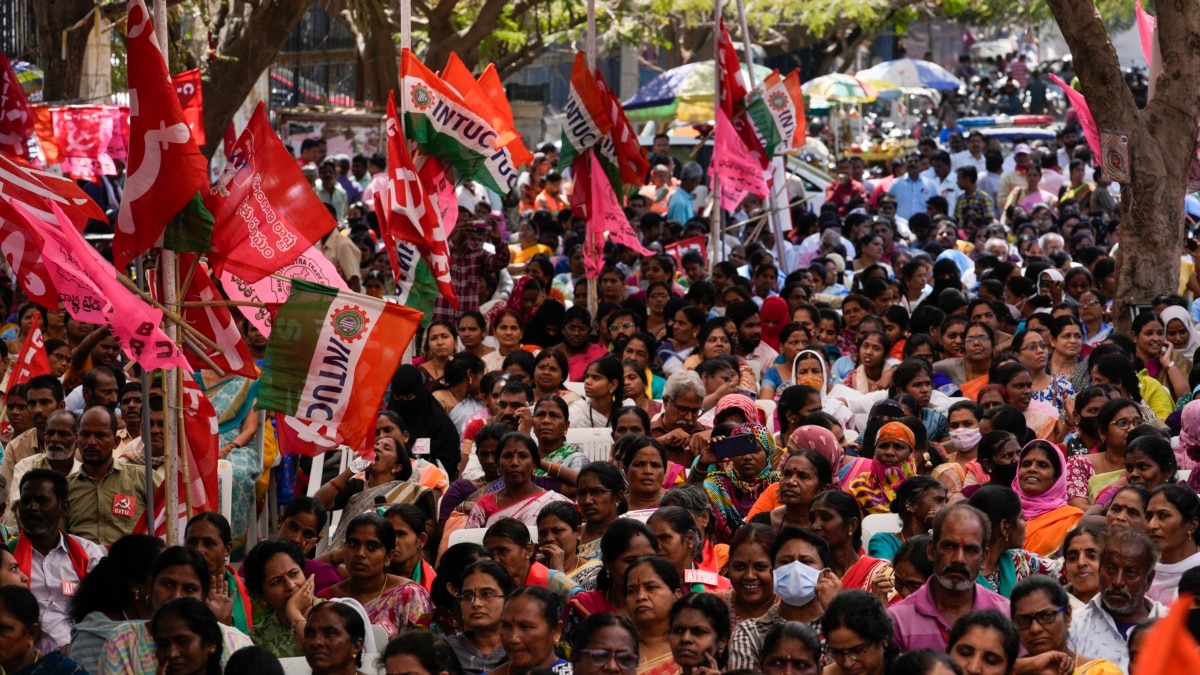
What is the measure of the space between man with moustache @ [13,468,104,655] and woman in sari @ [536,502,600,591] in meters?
1.78

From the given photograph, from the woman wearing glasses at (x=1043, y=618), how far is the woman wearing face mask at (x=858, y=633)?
43 centimetres

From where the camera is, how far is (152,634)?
6.30m

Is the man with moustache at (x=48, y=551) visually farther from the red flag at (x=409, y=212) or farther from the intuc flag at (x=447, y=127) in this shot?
the intuc flag at (x=447, y=127)

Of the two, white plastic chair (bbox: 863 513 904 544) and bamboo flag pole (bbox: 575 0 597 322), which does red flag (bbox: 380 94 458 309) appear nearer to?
bamboo flag pole (bbox: 575 0 597 322)

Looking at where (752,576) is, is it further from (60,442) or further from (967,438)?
(60,442)

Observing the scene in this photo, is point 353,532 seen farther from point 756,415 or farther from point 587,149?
point 587,149

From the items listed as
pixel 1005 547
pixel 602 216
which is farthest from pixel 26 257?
pixel 602 216

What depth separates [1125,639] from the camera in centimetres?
644

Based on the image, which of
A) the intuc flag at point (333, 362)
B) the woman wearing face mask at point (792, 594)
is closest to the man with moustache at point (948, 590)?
the woman wearing face mask at point (792, 594)

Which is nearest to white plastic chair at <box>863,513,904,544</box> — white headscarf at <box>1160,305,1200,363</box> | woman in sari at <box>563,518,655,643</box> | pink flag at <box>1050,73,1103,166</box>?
woman in sari at <box>563,518,655,643</box>

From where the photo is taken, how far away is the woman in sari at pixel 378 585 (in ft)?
23.3

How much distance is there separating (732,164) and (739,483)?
24.6ft

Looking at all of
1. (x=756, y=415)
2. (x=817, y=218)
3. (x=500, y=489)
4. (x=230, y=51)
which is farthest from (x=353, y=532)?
(x=817, y=218)

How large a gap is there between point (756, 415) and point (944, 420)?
1.11 metres
